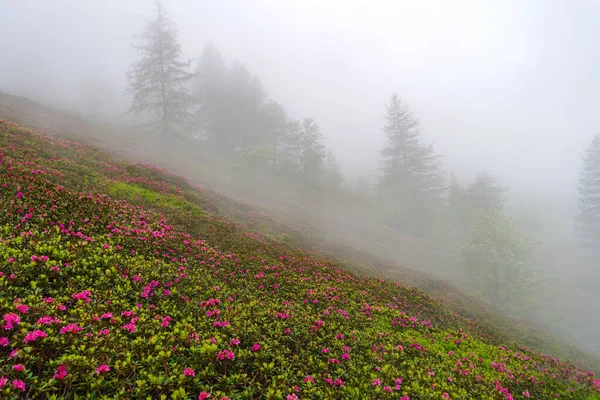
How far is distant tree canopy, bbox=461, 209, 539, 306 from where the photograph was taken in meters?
23.4

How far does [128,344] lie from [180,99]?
131ft

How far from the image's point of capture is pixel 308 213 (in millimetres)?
33875

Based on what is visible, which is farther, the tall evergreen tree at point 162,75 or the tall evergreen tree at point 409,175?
the tall evergreen tree at point 409,175

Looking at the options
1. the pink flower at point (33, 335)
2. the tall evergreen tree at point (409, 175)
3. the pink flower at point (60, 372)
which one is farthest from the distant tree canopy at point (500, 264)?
the pink flower at point (33, 335)

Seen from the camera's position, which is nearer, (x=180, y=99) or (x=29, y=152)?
(x=29, y=152)

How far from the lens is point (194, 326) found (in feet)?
14.6

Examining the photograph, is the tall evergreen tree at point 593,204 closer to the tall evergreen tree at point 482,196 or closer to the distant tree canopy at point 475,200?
the distant tree canopy at point 475,200

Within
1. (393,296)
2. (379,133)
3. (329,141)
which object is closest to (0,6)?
(329,141)

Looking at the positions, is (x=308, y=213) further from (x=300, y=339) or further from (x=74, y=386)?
(x=74, y=386)

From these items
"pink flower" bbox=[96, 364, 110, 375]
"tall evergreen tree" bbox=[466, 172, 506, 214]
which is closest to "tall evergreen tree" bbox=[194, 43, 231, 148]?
"tall evergreen tree" bbox=[466, 172, 506, 214]

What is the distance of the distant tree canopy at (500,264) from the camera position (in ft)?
76.7

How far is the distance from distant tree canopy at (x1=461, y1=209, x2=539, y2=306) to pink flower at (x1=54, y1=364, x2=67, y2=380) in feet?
91.6

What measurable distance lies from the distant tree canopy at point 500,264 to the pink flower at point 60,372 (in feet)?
91.6

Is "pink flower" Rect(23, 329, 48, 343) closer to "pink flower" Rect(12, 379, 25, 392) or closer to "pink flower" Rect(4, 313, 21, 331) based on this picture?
"pink flower" Rect(4, 313, 21, 331)
